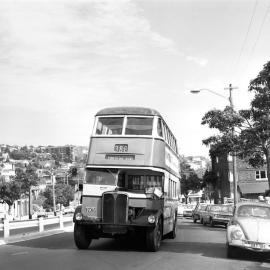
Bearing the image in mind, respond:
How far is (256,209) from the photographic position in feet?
44.9

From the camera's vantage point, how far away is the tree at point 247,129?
25500mm

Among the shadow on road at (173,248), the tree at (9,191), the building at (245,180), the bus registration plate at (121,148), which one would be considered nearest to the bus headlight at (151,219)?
the shadow on road at (173,248)

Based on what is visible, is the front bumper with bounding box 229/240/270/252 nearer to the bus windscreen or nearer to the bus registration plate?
the bus windscreen

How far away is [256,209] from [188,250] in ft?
8.61

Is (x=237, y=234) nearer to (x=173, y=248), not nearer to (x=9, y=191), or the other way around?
(x=173, y=248)

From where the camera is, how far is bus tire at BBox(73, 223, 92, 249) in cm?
1494

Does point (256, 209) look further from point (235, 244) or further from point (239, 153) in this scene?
point (239, 153)

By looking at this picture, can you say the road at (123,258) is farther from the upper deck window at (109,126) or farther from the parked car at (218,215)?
the parked car at (218,215)

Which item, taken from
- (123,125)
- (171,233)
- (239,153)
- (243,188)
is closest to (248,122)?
(239,153)

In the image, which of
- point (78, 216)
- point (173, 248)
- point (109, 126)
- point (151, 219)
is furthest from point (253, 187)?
point (78, 216)

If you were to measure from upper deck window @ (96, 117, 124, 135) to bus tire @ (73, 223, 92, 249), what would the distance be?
2.93m

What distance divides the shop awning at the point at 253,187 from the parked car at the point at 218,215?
3024 centimetres

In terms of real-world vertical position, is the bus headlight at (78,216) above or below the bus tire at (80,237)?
above

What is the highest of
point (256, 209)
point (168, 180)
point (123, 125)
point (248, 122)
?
point (248, 122)
